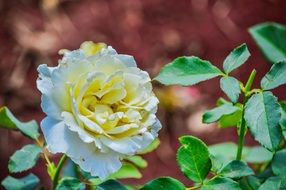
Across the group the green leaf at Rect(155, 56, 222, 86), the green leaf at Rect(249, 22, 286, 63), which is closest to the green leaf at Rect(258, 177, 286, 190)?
the green leaf at Rect(155, 56, 222, 86)

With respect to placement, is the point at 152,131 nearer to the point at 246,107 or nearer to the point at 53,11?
the point at 246,107

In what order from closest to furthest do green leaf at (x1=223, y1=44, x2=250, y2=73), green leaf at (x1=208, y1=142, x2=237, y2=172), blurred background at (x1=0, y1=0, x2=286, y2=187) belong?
green leaf at (x1=223, y1=44, x2=250, y2=73) < green leaf at (x1=208, y1=142, x2=237, y2=172) < blurred background at (x1=0, y1=0, x2=286, y2=187)

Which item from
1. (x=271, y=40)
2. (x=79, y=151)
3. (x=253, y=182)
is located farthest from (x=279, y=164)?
(x=271, y=40)

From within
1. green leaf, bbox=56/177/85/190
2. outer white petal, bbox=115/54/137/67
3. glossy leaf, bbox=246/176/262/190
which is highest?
outer white petal, bbox=115/54/137/67

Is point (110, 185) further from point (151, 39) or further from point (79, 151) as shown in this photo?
point (151, 39)

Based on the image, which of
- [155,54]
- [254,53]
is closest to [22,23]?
[155,54]

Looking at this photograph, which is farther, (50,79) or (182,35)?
(182,35)

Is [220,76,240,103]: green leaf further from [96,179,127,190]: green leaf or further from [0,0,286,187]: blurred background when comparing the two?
[0,0,286,187]: blurred background
